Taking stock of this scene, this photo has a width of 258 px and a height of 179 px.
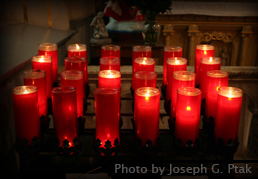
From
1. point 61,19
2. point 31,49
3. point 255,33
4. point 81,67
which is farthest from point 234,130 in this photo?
point 255,33

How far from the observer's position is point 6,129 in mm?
1127

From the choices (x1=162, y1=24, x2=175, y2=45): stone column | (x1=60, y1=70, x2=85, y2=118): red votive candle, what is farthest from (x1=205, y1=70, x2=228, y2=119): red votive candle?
(x1=162, y1=24, x2=175, y2=45): stone column

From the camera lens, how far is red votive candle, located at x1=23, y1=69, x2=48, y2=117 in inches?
41.0

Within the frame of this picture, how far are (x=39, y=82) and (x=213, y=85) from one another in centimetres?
67

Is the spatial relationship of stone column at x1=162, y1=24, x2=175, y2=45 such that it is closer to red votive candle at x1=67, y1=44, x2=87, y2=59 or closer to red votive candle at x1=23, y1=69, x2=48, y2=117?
red votive candle at x1=67, y1=44, x2=87, y2=59

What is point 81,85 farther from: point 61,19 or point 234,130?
point 61,19

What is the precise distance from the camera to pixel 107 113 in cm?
89

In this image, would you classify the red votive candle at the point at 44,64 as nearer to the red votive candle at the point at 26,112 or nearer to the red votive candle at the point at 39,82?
the red votive candle at the point at 39,82

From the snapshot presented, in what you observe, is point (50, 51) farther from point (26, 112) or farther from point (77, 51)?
point (26, 112)

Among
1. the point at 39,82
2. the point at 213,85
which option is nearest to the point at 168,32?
the point at 213,85

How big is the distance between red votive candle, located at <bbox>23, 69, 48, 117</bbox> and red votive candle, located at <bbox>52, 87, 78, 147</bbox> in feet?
0.50

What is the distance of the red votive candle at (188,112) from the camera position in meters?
0.90

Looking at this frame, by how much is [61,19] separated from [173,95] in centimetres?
176

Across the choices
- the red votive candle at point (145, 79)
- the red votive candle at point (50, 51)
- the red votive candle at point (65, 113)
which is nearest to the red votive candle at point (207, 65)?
the red votive candle at point (145, 79)
